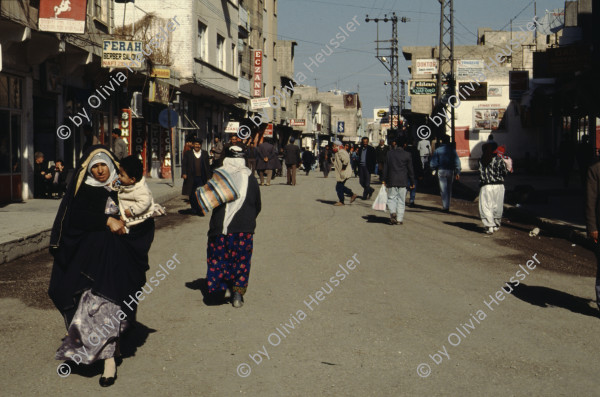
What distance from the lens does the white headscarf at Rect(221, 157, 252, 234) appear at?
7021 mm

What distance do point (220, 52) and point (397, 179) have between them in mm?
25206

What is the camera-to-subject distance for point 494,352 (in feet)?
18.1

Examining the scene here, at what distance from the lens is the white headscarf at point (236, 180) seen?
702 centimetres

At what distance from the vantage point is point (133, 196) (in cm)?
522

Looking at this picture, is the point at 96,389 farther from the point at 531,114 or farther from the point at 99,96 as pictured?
the point at 531,114

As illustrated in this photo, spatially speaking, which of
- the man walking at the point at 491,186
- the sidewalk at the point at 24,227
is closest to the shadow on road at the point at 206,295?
the sidewalk at the point at 24,227

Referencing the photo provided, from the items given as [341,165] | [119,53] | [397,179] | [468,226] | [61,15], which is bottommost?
[468,226]

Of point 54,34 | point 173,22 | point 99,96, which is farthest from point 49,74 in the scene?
point 173,22

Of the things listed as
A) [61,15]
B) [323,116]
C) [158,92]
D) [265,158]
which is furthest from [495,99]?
[323,116]

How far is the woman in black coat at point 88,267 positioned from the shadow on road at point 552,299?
4557mm

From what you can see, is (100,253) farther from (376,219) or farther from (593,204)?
(376,219)

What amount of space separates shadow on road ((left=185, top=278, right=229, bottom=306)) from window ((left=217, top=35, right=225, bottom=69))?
29.9m

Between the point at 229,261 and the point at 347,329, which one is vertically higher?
the point at 229,261

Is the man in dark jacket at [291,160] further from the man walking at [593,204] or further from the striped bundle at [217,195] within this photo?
the man walking at [593,204]
